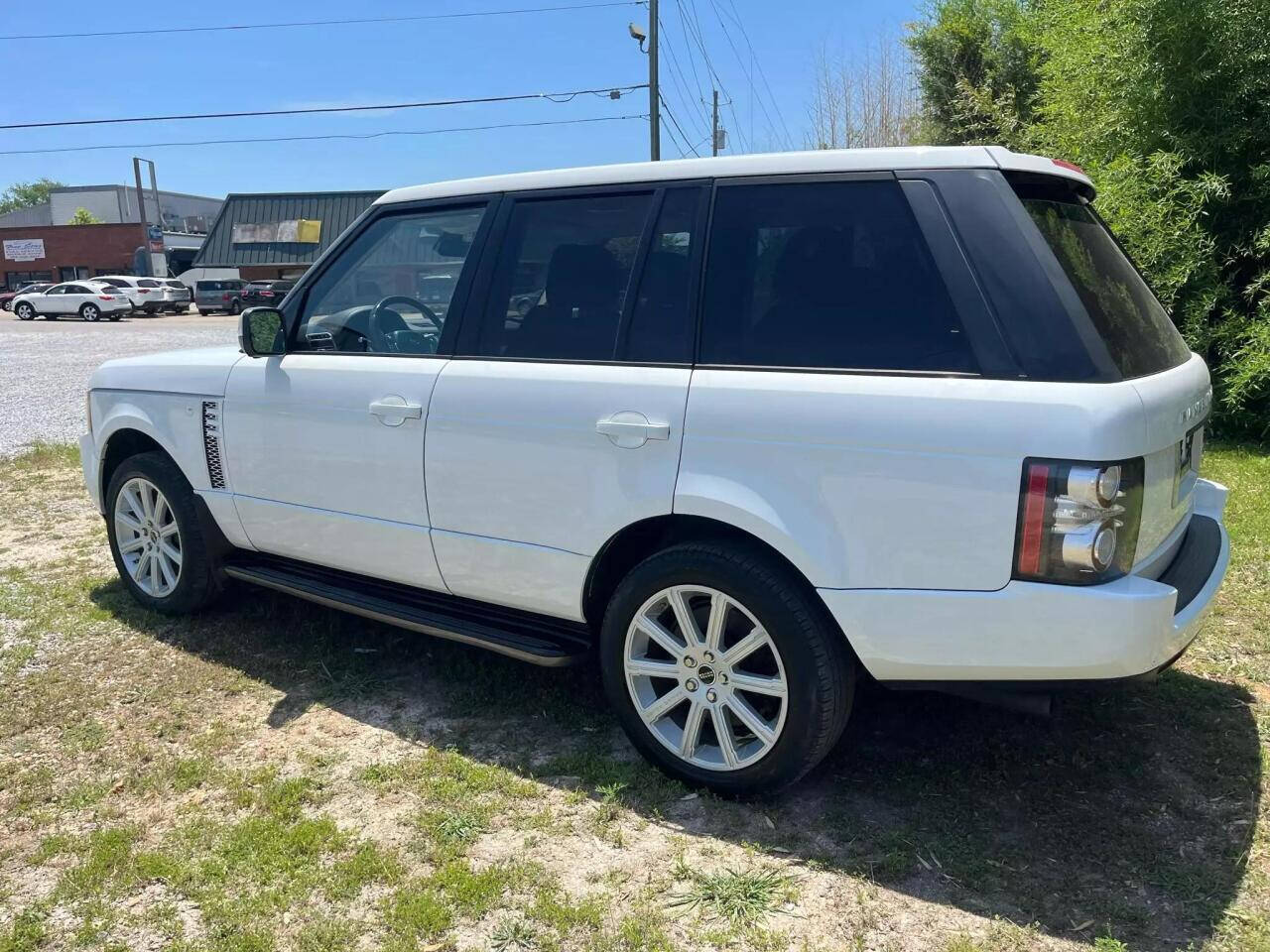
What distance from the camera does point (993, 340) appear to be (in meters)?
2.57

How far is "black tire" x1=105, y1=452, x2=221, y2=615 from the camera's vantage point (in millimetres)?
Answer: 4496

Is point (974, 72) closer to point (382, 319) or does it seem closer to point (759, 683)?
point (382, 319)

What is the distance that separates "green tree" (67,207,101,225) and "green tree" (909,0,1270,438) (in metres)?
70.6

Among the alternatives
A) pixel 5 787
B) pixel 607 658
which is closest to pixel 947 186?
pixel 607 658

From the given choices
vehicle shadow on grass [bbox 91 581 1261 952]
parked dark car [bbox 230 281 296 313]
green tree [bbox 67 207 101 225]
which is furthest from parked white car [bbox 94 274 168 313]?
vehicle shadow on grass [bbox 91 581 1261 952]

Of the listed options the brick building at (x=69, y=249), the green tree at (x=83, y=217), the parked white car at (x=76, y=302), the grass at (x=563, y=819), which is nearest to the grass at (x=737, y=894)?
the grass at (x=563, y=819)

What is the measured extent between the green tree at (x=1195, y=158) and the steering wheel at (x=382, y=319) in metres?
6.72

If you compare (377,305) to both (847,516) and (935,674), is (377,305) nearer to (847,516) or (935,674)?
(847,516)

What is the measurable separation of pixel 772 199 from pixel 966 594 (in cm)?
132

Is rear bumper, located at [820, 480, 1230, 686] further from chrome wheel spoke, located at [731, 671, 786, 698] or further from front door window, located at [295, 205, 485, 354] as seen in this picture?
front door window, located at [295, 205, 485, 354]

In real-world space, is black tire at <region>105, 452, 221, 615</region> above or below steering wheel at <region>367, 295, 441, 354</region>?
below

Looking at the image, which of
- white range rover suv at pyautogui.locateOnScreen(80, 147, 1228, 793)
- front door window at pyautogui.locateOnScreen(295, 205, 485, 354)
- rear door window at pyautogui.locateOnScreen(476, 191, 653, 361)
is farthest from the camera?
front door window at pyautogui.locateOnScreen(295, 205, 485, 354)

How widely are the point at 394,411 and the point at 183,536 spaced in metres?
1.62

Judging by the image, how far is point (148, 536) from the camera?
187 inches
